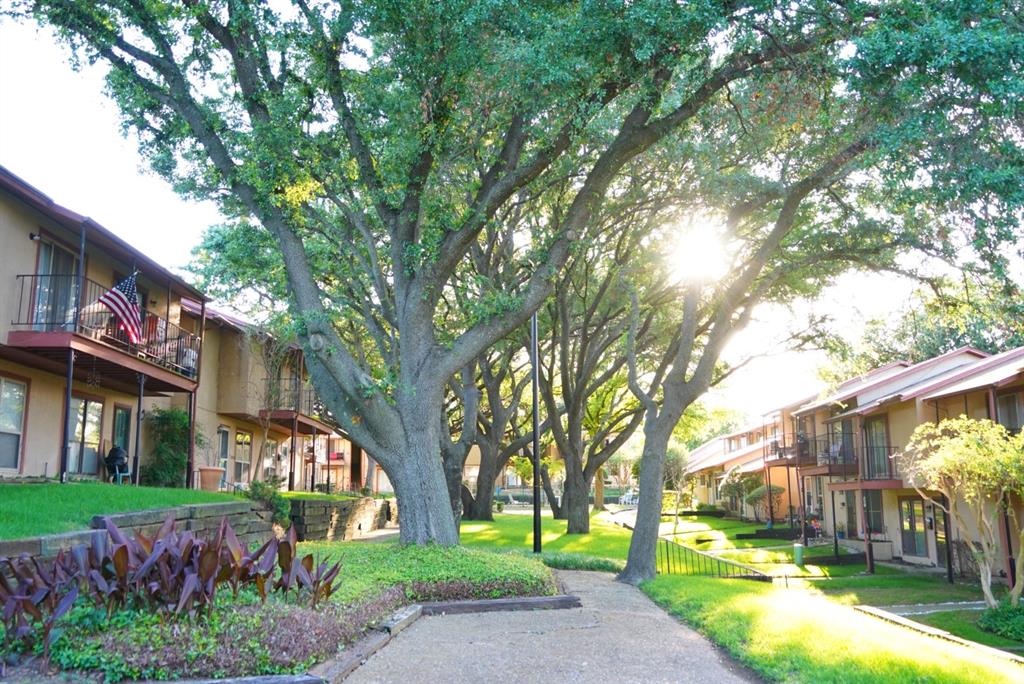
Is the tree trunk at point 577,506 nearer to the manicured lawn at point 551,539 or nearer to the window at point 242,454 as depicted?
the manicured lawn at point 551,539

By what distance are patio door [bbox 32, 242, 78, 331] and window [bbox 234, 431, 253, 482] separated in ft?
38.5

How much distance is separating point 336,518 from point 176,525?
12.0 m

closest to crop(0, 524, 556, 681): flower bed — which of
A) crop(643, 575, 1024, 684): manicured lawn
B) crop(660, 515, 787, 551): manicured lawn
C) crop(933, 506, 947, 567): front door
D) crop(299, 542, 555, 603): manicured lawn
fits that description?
crop(299, 542, 555, 603): manicured lawn

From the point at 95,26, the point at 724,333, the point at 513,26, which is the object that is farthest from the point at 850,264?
the point at 95,26

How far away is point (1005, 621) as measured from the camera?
16.4 m

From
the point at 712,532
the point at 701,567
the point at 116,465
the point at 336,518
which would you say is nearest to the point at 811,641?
the point at 701,567

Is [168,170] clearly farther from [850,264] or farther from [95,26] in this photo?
[850,264]

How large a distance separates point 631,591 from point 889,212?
7.59m

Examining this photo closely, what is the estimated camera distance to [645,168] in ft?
57.3

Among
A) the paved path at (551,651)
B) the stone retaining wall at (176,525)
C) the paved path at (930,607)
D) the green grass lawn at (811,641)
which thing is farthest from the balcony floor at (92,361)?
the paved path at (930,607)

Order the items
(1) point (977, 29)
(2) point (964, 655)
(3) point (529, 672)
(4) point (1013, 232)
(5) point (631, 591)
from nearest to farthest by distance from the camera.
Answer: (3) point (529, 672) → (2) point (964, 655) → (1) point (977, 29) → (4) point (1013, 232) → (5) point (631, 591)

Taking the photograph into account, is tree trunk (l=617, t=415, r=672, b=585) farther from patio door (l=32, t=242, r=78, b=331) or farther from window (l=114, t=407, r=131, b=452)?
window (l=114, t=407, r=131, b=452)

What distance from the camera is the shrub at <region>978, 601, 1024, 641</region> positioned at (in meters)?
15.9

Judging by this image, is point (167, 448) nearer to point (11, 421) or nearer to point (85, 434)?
point (85, 434)
